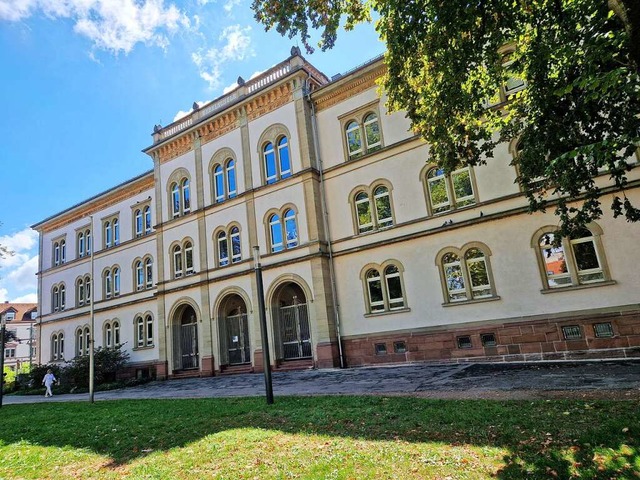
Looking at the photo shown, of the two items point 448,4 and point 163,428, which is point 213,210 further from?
point 448,4

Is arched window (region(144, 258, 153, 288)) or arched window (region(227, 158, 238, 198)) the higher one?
arched window (region(227, 158, 238, 198))

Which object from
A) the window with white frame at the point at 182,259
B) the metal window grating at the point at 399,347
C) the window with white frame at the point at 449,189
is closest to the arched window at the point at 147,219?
the window with white frame at the point at 182,259

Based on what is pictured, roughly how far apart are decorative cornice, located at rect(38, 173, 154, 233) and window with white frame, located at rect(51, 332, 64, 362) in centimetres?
893

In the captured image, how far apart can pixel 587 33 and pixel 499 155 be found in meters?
8.11

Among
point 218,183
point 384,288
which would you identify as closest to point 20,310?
point 218,183

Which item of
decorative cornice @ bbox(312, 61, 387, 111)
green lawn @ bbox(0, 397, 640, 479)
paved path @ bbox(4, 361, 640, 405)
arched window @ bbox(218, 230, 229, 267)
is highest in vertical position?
decorative cornice @ bbox(312, 61, 387, 111)

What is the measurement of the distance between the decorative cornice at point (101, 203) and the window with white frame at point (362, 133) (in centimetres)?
1518

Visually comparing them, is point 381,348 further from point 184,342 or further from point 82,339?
point 82,339

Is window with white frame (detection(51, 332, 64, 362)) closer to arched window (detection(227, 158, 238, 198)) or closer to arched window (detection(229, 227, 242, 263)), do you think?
arched window (detection(229, 227, 242, 263))

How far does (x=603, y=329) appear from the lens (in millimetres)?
13891

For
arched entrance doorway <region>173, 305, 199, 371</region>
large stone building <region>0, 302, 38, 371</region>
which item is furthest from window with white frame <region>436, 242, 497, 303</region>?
large stone building <region>0, 302, 38, 371</region>

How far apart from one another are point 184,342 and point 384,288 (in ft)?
43.8

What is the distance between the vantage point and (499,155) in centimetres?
1631

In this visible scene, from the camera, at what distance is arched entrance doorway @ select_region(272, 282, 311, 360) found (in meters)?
20.8
